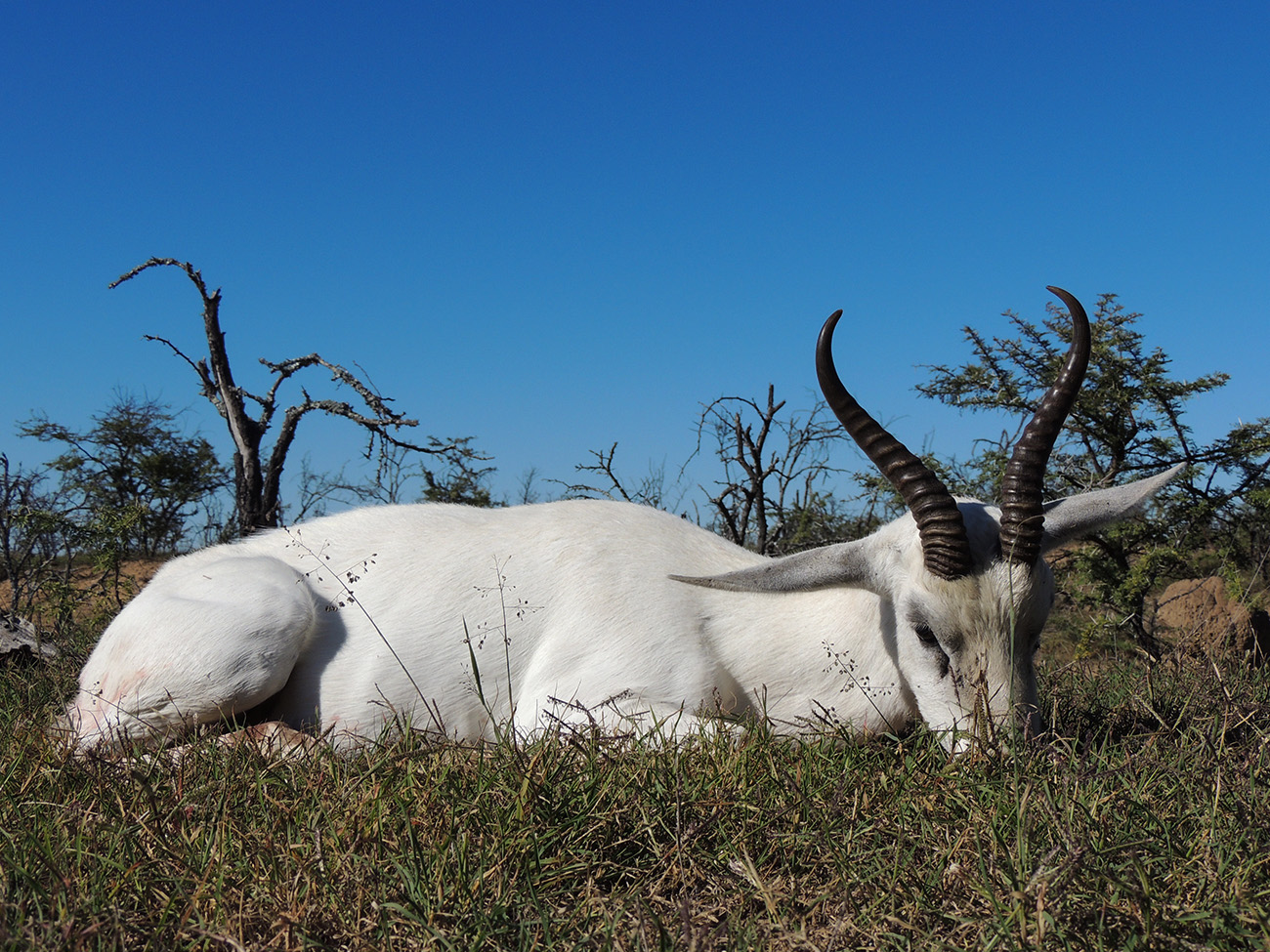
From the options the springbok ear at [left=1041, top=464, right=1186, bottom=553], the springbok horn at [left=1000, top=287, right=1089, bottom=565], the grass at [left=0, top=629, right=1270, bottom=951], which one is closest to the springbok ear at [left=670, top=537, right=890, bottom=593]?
the springbok horn at [left=1000, top=287, right=1089, bottom=565]

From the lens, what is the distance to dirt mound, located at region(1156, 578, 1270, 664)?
670cm

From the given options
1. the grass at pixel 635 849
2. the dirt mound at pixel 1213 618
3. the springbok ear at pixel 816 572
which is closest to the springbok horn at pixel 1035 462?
the springbok ear at pixel 816 572

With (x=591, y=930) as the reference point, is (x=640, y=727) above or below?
above

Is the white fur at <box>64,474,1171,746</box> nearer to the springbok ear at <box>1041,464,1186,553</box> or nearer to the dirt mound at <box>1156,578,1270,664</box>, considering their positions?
the springbok ear at <box>1041,464,1186,553</box>

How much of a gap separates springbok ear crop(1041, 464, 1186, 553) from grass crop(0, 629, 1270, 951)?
0.98 meters

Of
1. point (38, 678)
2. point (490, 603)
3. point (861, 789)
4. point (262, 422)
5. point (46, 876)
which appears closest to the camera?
point (46, 876)

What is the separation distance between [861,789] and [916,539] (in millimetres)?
1283

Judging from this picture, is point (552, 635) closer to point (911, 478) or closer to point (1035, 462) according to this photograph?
point (911, 478)

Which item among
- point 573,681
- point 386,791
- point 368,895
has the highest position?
point 573,681

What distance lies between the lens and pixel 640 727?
4.11 m

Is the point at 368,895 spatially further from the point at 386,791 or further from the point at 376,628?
the point at 376,628

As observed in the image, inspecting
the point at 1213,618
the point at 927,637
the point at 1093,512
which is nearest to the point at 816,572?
the point at 927,637

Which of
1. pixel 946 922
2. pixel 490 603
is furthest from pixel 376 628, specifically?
pixel 946 922

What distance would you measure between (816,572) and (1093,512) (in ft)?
3.98
